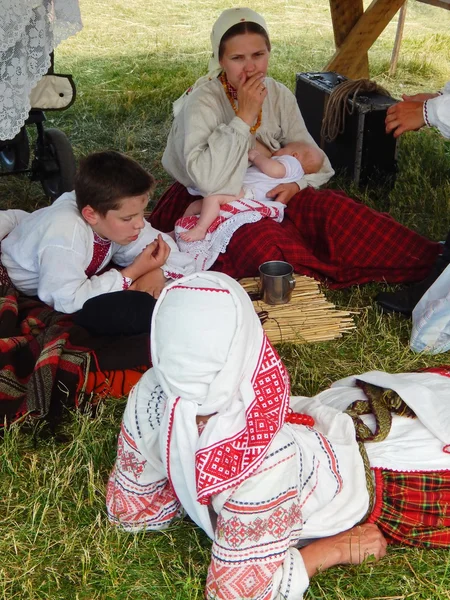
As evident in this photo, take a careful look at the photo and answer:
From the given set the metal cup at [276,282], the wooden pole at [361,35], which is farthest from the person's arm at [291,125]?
the wooden pole at [361,35]

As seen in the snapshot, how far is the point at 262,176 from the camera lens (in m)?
3.91

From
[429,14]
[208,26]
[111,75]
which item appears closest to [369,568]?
[111,75]

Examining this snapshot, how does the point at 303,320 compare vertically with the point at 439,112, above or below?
below

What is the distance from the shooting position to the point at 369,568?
6.76 feet

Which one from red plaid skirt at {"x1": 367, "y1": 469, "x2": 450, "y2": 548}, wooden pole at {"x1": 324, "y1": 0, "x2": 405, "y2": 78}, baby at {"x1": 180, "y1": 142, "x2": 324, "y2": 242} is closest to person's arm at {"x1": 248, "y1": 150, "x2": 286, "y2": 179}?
baby at {"x1": 180, "y1": 142, "x2": 324, "y2": 242}

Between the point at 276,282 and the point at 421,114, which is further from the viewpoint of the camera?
the point at 421,114

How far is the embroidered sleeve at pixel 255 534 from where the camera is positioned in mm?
1752

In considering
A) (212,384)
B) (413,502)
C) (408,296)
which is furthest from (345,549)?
(408,296)

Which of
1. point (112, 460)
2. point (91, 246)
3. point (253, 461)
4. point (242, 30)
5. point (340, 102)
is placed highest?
point (242, 30)

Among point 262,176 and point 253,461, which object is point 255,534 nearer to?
point 253,461

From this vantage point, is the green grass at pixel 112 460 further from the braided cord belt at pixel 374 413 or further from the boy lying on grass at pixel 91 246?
the boy lying on grass at pixel 91 246

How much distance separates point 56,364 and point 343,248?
1.62 meters

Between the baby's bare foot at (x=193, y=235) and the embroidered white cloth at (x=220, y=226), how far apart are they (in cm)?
2

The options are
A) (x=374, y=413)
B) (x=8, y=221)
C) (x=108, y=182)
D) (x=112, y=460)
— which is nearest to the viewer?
(x=374, y=413)
